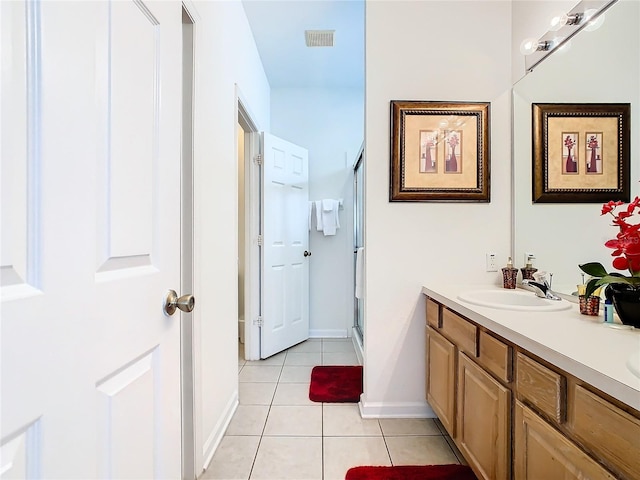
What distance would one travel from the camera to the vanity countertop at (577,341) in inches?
28.8

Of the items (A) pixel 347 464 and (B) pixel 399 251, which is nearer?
(A) pixel 347 464

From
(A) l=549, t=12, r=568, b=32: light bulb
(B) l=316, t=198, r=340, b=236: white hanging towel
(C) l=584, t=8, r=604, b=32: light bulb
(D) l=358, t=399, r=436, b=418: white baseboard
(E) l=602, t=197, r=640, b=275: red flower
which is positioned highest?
(A) l=549, t=12, r=568, b=32: light bulb

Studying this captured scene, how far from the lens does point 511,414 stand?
1.13 m

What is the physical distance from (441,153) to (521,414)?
142cm

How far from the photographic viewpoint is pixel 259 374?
2652 mm

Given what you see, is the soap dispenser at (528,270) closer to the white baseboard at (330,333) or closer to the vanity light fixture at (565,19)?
the vanity light fixture at (565,19)

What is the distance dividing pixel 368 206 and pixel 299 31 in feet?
5.37

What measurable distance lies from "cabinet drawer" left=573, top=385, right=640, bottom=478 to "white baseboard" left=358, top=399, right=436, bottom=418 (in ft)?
4.27

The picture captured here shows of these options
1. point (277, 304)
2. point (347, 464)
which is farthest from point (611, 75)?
point (277, 304)

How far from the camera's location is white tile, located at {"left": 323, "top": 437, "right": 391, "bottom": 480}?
156 cm

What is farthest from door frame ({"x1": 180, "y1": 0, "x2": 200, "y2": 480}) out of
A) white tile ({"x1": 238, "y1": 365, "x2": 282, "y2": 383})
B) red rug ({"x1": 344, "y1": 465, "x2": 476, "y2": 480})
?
white tile ({"x1": 238, "y1": 365, "x2": 282, "y2": 383})

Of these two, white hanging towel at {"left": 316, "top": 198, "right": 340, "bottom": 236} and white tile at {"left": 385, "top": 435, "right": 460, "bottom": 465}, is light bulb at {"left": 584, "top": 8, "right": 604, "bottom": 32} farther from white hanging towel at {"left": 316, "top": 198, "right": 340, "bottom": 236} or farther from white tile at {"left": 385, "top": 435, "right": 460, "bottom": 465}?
white hanging towel at {"left": 316, "top": 198, "right": 340, "bottom": 236}

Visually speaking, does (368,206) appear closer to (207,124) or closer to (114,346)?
(207,124)

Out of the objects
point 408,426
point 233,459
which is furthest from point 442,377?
point 233,459
